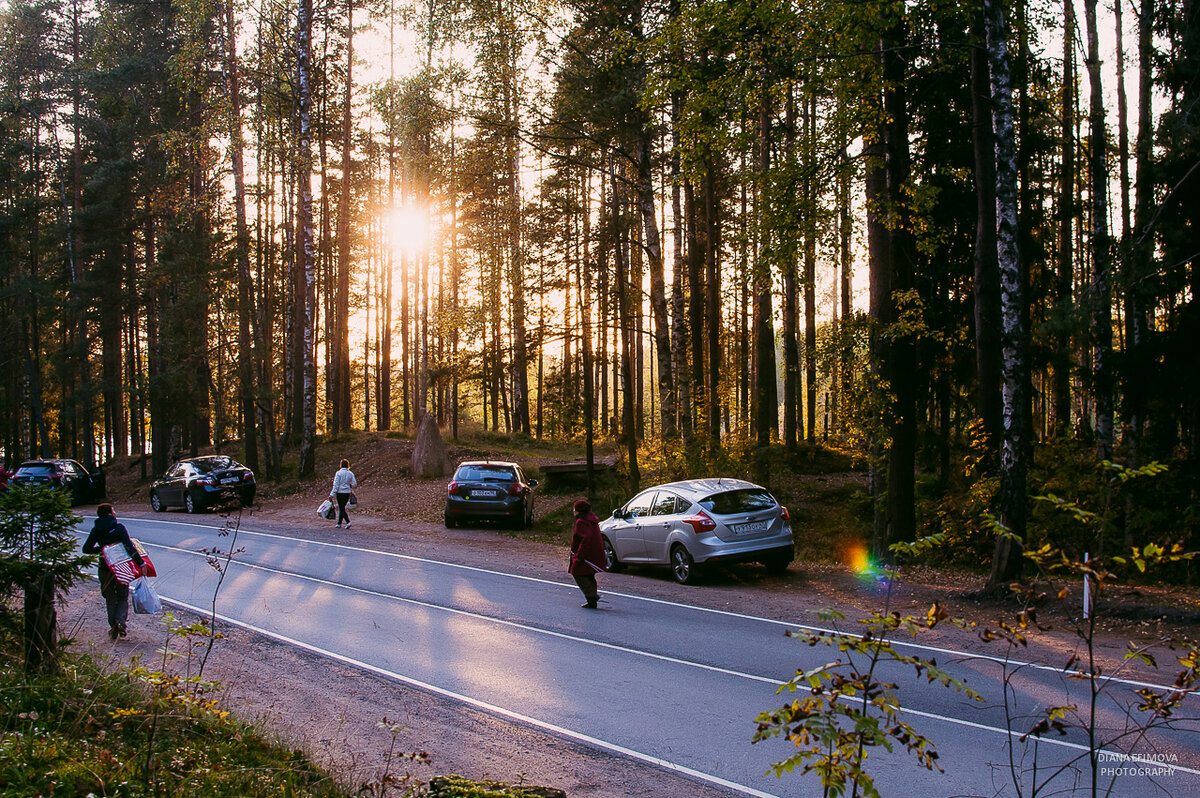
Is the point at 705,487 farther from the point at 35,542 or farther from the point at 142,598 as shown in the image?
the point at 35,542

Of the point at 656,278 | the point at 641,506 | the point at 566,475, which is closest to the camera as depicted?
the point at 641,506

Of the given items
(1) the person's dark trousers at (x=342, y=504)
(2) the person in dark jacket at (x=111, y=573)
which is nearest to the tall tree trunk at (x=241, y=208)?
(1) the person's dark trousers at (x=342, y=504)

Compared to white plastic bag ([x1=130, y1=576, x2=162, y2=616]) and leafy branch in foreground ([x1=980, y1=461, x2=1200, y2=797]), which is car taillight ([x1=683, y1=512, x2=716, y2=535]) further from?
white plastic bag ([x1=130, y1=576, x2=162, y2=616])

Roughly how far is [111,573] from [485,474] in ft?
39.4

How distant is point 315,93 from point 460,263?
16361 mm

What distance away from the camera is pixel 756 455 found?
66.1 ft

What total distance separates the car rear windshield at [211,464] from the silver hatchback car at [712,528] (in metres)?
18.0

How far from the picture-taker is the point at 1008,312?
11656 millimetres

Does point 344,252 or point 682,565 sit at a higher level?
point 344,252

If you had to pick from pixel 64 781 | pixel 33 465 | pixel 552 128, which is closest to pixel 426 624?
pixel 64 781

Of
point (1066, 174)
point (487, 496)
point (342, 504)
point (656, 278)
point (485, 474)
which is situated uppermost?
point (1066, 174)

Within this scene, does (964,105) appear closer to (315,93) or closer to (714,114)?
(714,114)

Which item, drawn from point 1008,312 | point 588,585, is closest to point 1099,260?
point 1008,312

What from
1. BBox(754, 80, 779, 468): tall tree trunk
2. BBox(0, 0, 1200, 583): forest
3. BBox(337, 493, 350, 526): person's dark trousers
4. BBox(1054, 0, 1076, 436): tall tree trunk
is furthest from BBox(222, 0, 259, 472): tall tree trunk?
BBox(1054, 0, 1076, 436): tall tree trunk
